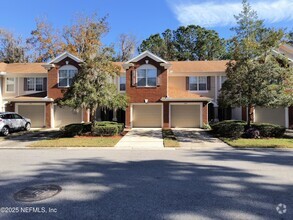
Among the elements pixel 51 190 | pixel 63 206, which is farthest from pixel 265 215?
pixel 51 190

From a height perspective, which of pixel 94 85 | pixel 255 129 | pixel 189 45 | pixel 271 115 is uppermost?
pixel 189 45

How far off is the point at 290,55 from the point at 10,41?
4006cm

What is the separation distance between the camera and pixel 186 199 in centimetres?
547

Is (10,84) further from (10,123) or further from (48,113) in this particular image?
(10,123)

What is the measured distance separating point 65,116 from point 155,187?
2173 cm

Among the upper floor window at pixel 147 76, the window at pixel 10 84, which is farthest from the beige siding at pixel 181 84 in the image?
the window at pixel 10 84

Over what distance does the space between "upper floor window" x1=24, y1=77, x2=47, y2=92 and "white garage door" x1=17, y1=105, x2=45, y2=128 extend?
225cm

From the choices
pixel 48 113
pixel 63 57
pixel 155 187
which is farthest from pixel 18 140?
pixel 155 187

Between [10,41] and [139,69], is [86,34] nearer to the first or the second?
[10,41]

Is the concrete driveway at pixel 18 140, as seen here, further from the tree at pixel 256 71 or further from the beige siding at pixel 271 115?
the beige siding at pixel 271 115

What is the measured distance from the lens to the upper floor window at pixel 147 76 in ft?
80.7

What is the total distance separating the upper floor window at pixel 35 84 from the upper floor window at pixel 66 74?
10.7 feet

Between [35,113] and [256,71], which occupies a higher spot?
[256,71]

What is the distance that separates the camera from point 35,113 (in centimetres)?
2653
